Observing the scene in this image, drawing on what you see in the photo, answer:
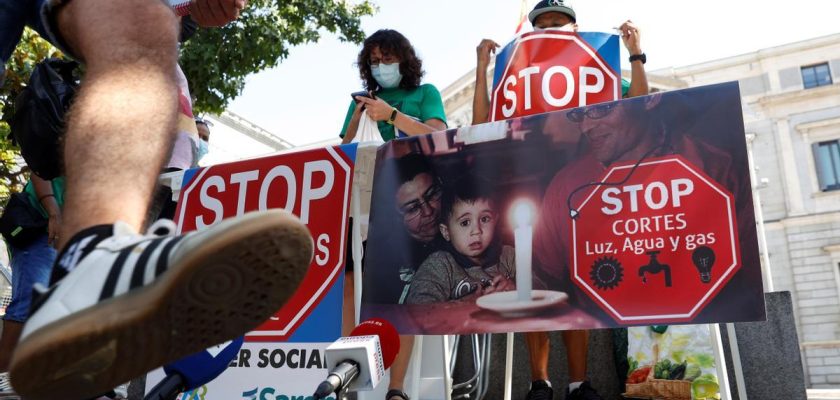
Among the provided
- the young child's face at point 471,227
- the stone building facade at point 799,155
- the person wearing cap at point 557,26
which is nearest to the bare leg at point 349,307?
the young child's face at point 471,227

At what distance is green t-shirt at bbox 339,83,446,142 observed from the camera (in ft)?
12.3

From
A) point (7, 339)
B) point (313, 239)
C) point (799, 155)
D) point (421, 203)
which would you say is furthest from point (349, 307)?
point (799, 155)

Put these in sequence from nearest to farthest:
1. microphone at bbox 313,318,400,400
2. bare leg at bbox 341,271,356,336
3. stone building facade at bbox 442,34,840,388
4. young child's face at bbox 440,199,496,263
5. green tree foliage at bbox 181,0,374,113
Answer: microphone at bbox 313,318,400,400 → young child's face at bbox 440,199,496,263 → bare leg at bbox 341,271,356,336 → green tree foliage at bbox 181,0,374,113 → stone building facade at bbox 442,34,840,388

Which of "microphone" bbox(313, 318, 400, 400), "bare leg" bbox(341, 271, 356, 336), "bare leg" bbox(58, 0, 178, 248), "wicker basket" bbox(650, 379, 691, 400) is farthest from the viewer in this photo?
"bare leg" bbox(341, 271, 356, 336)

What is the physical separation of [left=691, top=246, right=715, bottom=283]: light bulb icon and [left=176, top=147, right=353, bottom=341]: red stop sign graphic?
4.38 ft

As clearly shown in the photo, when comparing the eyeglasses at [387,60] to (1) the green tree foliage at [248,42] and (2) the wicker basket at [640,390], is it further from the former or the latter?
(1) the green tree foliage at [248,42]

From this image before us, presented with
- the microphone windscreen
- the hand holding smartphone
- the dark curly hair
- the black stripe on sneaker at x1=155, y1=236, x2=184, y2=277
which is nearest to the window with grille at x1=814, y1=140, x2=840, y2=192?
the dark curly hair

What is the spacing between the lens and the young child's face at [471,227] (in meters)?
2.62

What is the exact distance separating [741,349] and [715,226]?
0.93m

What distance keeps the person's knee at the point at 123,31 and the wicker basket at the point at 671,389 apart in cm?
260

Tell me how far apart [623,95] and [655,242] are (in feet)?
4.45

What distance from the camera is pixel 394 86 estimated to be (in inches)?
155

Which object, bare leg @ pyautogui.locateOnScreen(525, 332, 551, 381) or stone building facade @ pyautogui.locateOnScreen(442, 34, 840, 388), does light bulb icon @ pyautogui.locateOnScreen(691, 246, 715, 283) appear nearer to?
bare leg @ pyautogui.locateOnScreen(525, 332, 551, 381)

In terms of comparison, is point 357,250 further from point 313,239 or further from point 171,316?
point 171,316
